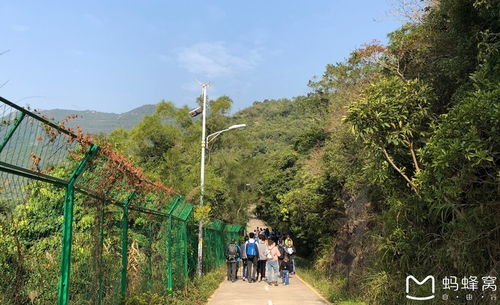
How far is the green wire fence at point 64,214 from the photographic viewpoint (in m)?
3.75

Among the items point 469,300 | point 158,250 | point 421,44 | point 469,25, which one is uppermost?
point 421,44

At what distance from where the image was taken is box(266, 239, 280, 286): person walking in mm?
16828

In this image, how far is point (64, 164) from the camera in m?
5.27

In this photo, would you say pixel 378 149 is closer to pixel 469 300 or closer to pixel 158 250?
pixel 469 300

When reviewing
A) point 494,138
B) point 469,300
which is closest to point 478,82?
point 494,138

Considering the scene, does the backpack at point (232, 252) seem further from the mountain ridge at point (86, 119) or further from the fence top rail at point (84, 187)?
the mountain ridge at point (86, 119)

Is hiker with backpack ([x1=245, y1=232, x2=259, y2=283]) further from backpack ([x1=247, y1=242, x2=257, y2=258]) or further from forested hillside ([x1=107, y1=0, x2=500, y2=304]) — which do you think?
forested hillside ([x1=107, y1=0, x2=500, y2=304])

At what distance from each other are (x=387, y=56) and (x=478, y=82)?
632 centimetres

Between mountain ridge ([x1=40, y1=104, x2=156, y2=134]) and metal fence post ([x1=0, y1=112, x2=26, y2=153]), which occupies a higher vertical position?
mountain ridge ([x1=40, y1=104, x2=156, y2=134])

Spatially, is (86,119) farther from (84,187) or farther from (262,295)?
(262,295)

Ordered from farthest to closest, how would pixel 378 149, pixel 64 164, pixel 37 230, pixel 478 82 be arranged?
pixel 378 149 → pixel 478 82 → pixel 64 164 → pixel 37 230

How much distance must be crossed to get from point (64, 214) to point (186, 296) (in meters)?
8.68

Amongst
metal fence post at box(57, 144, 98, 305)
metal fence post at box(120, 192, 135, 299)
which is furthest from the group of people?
metal fence post at box(57, 144, 98, 305)

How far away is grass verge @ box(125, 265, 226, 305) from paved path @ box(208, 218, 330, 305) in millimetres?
267
